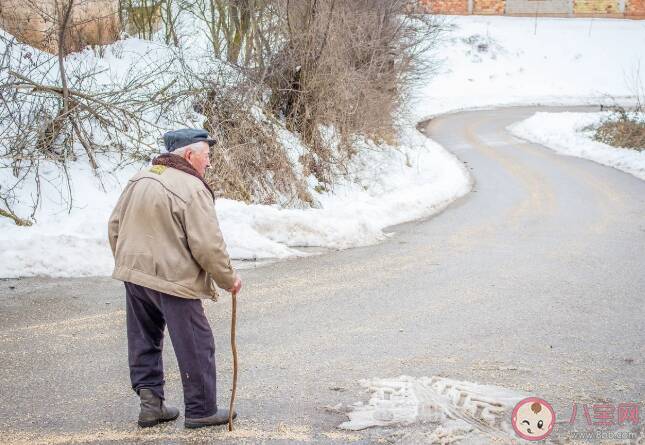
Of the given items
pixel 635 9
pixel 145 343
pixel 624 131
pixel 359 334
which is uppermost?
pixel 635 9

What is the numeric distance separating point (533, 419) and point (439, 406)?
0.61 meters

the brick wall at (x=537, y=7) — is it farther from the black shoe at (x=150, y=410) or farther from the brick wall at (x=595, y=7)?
the black shoe at (x=150, y=410)

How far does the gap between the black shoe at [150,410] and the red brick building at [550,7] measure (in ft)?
182

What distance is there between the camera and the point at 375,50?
18.2 metres

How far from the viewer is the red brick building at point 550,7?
56.3 meters

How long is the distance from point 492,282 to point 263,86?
7949mm

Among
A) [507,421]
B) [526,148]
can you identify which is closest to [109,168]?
[507,421]

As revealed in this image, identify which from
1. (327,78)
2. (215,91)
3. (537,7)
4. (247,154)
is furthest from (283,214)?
(537,7)

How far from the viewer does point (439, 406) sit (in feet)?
15.4

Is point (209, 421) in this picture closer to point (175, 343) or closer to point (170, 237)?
point (175, 343)

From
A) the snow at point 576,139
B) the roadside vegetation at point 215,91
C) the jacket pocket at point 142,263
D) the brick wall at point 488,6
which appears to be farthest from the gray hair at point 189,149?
the brick wall at point 488,6

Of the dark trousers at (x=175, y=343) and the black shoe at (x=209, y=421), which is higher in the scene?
the dark trousers at (x=175, y=343)

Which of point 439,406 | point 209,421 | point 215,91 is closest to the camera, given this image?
point 209,421

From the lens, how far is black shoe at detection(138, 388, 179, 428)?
14.2ft
